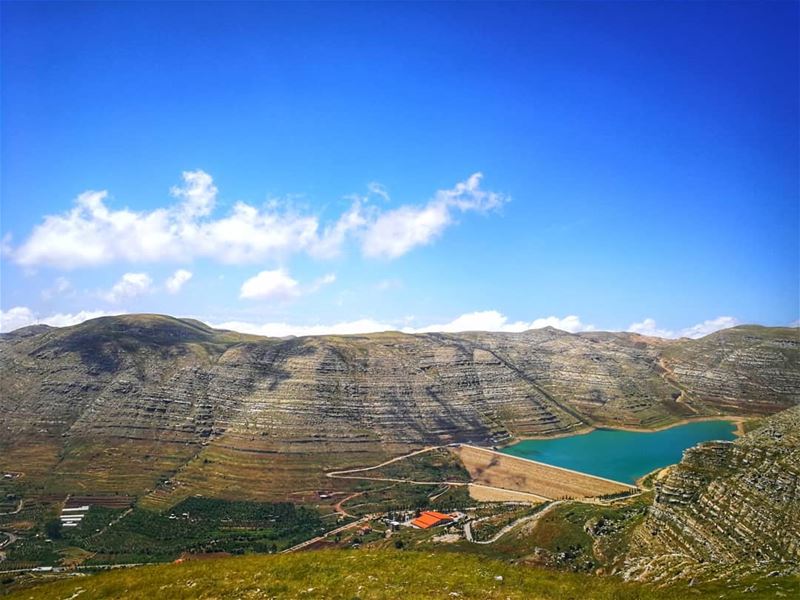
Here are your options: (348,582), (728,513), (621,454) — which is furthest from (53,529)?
(621,454)

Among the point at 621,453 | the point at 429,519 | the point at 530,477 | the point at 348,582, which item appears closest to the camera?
the point at 348,582

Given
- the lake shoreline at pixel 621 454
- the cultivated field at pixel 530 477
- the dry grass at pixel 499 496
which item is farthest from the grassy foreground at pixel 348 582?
the lake shoreline at pixel 621 454

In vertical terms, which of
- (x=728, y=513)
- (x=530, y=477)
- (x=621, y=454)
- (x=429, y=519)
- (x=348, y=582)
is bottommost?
(x=429, y=519)

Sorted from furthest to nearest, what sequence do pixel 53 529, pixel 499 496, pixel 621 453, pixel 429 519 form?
pixel 621 453, pixel 499 496, pixel 53 529, pixel 429 519

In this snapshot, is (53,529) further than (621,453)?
No

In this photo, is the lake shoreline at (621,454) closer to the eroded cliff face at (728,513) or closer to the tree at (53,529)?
the eroded cliff face at (728,513)

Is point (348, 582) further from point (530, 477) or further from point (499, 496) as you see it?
point (530, 477)

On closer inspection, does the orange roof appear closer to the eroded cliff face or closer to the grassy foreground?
the eroded cliff face
